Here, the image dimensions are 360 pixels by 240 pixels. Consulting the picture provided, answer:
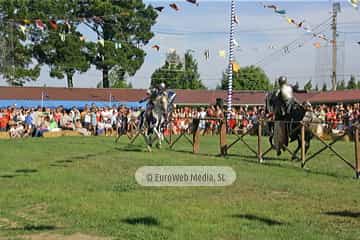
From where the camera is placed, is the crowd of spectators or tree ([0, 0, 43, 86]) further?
tree ([0, 0, 43, 86])

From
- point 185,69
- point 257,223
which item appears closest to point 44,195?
point 257,223

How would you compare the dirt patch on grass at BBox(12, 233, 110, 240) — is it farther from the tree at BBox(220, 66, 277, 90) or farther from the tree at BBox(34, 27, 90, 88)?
the tree at BBox(220, 66, 277, 90)

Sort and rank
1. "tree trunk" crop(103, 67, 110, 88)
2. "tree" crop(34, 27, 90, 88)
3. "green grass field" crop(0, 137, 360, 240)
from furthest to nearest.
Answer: "tree trunk" crop(103, 67, 110, 88) → "tree" crop(34, 27, 90, 88) → "green grass field" crop(0, 137, 360, 240)

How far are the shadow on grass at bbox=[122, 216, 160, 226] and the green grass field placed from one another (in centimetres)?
1

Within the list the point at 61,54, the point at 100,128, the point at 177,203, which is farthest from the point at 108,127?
the point at 177,203

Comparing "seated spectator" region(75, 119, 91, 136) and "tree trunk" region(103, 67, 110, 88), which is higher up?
"tree trunk" region(103, 67, 110, 88)

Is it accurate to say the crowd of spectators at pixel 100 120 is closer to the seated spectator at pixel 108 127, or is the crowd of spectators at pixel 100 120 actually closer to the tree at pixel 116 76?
the seated spectator at pixel 108 127

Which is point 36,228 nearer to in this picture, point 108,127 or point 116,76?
point 108,127

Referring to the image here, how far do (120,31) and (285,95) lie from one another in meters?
24.9

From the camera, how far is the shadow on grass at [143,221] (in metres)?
7.60

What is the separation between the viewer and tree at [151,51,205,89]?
223ft

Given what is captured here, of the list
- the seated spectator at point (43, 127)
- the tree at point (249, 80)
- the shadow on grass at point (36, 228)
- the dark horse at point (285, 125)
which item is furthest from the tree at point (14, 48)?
the tree at point (249, 80)

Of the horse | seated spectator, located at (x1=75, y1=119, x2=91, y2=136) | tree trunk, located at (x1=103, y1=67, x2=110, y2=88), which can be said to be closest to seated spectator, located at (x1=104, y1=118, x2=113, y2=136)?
seated spectator, located at (x1=75, y1=119, x2=91, y2=136)

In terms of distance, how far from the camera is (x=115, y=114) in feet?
104
